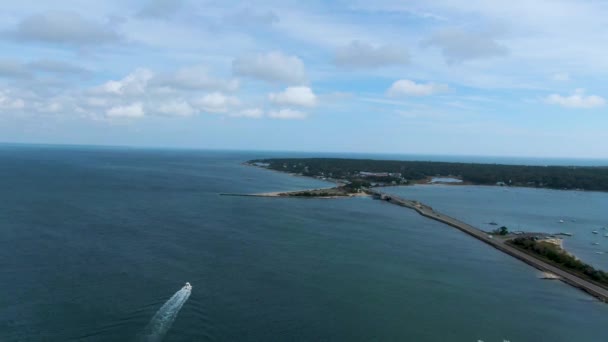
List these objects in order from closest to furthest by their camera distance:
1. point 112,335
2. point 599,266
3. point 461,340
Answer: point 112,335, point 461,340, point 599,266

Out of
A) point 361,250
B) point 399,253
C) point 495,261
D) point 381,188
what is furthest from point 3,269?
point 381,188

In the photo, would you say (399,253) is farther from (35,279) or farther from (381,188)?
(381,188)

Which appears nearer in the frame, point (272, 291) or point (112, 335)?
point (112, 335)

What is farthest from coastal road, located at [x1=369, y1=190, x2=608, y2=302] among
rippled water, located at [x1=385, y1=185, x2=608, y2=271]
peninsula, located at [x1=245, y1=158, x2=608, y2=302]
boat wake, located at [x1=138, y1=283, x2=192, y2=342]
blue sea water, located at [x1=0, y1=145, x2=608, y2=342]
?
boat wake, located at [x1=138, y1=283, x2=192, y2=342]

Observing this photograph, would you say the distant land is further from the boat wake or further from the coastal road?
the boat wake

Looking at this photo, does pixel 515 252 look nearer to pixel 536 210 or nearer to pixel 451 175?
pixel 536 210

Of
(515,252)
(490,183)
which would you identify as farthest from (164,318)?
(490,183)
